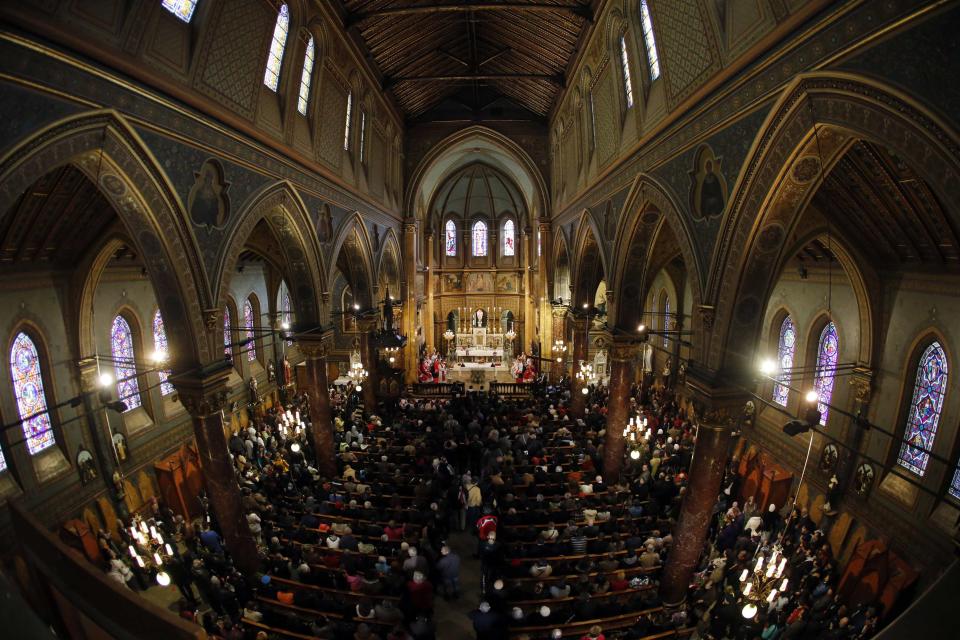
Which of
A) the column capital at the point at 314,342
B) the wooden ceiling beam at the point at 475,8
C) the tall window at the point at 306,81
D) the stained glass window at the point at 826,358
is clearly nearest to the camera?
A: the tall window at the point at 306,81

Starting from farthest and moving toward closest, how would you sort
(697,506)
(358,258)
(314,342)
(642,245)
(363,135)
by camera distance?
(358,258) → (363,135) → (314,342) → (642,245) → (697,506)

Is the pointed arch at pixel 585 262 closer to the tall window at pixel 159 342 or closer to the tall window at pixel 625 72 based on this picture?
the tall window at pixel 625 72

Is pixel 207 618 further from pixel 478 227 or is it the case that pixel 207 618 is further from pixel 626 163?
pixel 478 227

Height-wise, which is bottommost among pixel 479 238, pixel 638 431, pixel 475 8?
pixel 638 431

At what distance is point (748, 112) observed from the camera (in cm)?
783

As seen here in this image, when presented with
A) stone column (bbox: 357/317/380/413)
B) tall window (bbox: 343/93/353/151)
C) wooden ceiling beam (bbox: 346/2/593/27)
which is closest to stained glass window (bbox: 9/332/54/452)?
tall window (bbox: 343/93/353/151)

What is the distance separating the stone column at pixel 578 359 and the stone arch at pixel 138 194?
15714 mm

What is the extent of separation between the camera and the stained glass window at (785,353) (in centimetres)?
1645

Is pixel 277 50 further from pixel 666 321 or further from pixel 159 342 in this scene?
pixel 666 321

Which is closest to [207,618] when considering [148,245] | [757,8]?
[148,245]

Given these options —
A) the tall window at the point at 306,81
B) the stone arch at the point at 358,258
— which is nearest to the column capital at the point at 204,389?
the tall window at the point at 306,81

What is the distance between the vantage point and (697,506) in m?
10.5

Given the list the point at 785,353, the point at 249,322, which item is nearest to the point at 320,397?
the point at 249,322

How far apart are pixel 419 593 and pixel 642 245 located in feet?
35.7
